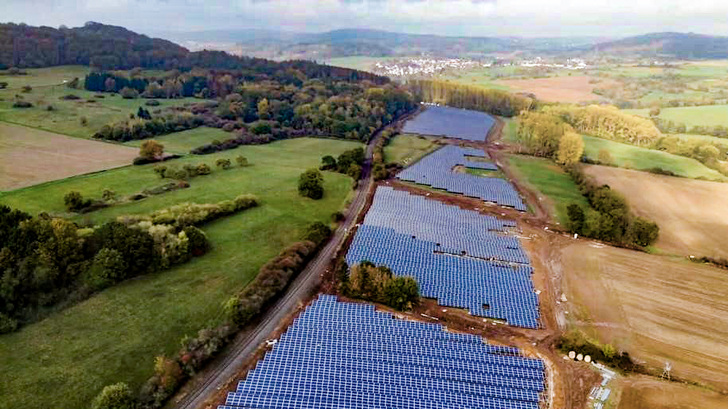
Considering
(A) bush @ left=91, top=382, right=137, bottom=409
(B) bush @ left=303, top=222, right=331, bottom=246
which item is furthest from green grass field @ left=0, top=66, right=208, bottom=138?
(A) bush @ left=91, top=382, right=137, bottom=409

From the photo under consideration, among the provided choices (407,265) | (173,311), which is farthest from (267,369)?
(407,265)

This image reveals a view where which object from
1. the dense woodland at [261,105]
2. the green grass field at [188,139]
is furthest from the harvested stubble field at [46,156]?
the dense woodland at [261,105]

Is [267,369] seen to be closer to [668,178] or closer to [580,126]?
[668,178]

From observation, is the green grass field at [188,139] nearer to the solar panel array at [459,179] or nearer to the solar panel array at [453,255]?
the solar panel array at [459,179]

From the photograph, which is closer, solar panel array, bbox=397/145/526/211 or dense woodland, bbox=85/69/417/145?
solar panel array, bbox=397/145/526/211

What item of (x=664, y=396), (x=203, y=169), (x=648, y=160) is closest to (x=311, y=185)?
(x=203, y=169)

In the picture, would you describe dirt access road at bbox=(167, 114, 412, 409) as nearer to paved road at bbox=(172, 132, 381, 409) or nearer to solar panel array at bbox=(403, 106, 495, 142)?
paved road at bbox=(172, 132, 381, 409)
